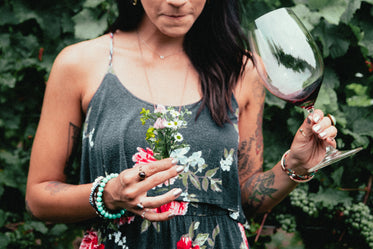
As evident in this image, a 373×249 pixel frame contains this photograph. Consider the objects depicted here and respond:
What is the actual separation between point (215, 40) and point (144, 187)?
3.35ft

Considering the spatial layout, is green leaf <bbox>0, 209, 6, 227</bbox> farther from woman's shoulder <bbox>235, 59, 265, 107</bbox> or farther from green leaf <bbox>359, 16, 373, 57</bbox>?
green leaf <bbox>359, 16, 373, 57</bbox>

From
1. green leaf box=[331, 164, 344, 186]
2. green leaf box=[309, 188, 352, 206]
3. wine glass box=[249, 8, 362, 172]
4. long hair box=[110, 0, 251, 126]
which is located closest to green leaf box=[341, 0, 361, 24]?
long hair box=[110, 0, 251, 126]

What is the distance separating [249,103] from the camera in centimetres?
190

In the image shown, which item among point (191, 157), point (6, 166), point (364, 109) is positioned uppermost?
point (191, 157)

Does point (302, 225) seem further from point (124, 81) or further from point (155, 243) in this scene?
point (124, 81)

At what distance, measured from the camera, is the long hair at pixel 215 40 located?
190 centimetres

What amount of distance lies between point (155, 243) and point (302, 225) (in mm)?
1003

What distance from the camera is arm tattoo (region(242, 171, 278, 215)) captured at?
70.7 inches

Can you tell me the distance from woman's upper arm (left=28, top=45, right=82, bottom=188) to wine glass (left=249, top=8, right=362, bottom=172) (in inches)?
30.3

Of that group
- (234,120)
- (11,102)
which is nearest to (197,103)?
(234,120)

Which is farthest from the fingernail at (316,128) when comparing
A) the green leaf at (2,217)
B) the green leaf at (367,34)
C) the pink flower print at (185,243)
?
the green leaf at (2,217)

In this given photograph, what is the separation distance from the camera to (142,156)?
61.5 inches

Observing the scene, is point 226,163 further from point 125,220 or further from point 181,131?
point 125,220

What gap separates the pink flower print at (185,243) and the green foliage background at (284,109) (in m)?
0.76
